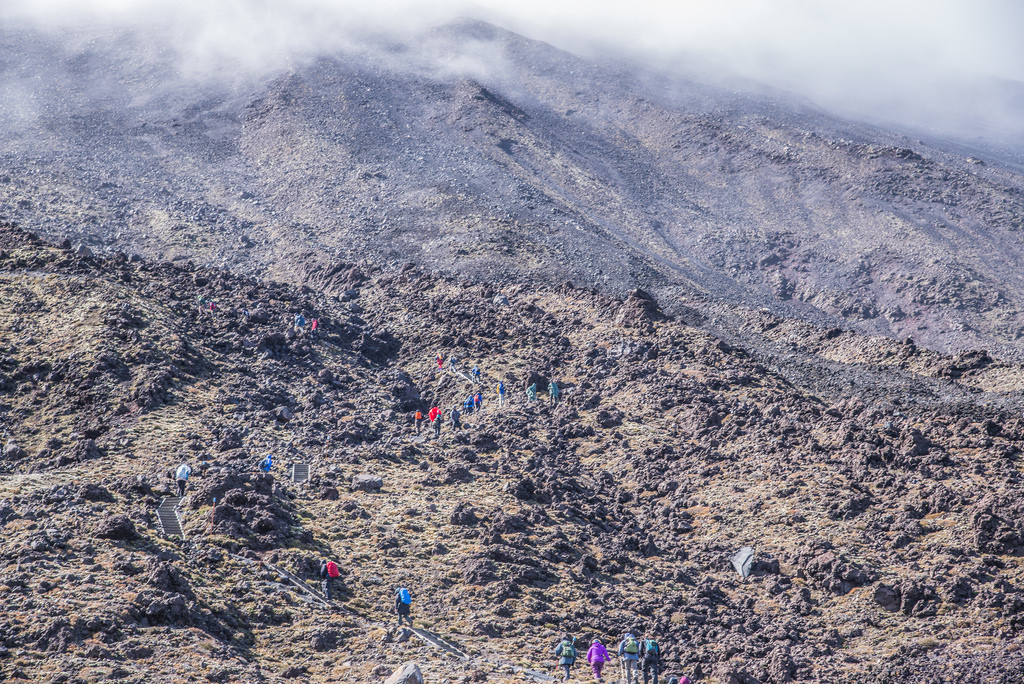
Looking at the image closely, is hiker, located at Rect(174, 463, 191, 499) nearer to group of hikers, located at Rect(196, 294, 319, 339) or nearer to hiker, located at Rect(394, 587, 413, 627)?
hiker, located at Rect(394, 587, 413, 627)

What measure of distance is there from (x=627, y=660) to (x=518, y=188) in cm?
4027

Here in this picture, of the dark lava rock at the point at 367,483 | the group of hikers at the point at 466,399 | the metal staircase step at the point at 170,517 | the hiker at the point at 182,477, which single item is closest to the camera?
the metal staircase step at the point at 170,517

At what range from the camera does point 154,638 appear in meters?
16.5

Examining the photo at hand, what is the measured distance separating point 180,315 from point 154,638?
19361 millimetres

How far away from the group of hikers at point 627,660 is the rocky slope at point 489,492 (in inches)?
40.2

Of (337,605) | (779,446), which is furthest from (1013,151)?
(337,605)

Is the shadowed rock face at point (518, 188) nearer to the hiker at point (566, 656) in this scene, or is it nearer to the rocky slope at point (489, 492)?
the rocky slope at point (489, 492)

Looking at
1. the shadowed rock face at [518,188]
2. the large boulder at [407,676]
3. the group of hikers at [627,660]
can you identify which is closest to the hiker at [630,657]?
the group of hikers at [627,660]

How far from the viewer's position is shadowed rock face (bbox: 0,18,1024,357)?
47.8 m

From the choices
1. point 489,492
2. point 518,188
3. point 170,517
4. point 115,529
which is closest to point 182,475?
point 170,517

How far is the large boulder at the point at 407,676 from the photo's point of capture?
15797mm

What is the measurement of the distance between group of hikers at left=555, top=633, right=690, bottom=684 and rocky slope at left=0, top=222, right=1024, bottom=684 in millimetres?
1020

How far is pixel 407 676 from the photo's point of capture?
15.8 m

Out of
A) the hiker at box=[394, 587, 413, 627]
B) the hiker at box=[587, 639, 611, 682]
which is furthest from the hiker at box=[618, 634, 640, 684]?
the hiker at box=[394, 587, 413, 627]
